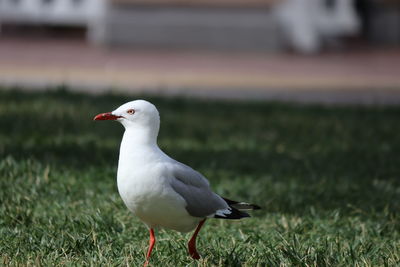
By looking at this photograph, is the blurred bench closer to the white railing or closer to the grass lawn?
the white railing

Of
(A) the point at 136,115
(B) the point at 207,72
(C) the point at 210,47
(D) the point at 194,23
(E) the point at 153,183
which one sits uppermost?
(A) the point at 136,115

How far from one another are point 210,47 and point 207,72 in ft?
9.54

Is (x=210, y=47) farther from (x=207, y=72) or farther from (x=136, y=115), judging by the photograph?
(x=136, y=115)

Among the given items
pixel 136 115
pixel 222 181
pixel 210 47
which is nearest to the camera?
pixel 136 115

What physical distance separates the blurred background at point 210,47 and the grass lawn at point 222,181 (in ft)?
6.36

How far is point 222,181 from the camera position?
644 centimetres

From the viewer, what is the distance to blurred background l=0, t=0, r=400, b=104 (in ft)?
41.2

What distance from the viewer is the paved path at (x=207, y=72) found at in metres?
12.1

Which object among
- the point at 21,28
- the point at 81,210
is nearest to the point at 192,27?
the point at 21,28

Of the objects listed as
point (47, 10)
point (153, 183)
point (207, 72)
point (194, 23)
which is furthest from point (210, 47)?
point (153, 183)

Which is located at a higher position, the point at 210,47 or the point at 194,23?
the point at 194,23

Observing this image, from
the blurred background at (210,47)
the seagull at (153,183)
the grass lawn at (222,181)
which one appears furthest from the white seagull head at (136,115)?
the blurred background at (210,47)

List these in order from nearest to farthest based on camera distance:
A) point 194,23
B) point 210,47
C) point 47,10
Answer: point 194,23
point 210,47
point 47,10

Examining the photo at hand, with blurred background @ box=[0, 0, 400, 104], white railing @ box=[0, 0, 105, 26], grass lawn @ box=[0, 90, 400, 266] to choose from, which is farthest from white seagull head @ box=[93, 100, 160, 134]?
white railing @ box=[0, 0, 105, 26]
